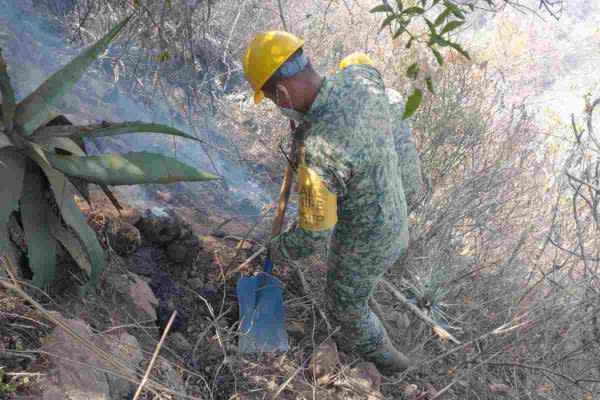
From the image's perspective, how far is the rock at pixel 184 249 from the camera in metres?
2.91

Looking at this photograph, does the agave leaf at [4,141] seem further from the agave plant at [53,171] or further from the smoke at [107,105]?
the smoke at [107,105]

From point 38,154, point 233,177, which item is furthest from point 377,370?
point 233,177

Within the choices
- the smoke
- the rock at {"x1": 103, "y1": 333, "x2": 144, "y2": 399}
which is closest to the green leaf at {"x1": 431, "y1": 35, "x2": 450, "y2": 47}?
the rock at {"x1": 103, "y1": 333, "x2": 144, "y2": 399}

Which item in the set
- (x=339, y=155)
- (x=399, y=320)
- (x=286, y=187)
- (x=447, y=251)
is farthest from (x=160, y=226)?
(x=447, y=251)

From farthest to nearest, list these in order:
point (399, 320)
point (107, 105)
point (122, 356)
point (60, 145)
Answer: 1. point (107, 105)
2. point (399, 320)
3. point (60, 145)
4. point (122, 356)

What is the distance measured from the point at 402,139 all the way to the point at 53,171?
1929mm

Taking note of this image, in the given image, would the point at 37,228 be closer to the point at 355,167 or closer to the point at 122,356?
the point at 122,356

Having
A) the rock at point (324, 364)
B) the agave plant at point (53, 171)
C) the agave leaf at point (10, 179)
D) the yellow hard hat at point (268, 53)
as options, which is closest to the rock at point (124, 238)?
the agave plant at point (53, 171)

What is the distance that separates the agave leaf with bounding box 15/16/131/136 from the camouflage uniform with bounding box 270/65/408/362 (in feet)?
3.25

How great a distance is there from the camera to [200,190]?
4.37 meters

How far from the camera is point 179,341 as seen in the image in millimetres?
2434

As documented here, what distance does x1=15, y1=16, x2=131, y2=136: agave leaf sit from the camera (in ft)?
6.61

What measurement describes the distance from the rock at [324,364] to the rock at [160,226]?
3.58 feet

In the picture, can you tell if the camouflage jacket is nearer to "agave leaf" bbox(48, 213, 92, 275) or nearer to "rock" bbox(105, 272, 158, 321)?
"rock" bbox(105, 272, 158, 321)
